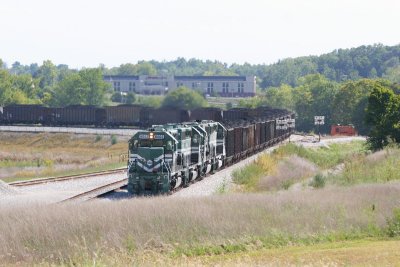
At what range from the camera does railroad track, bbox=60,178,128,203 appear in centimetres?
3607

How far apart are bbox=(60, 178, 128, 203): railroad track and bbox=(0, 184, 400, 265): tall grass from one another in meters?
5.84

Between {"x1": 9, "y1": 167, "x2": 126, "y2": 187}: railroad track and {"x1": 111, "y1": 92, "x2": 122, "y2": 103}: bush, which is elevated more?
{"x1": 111, "y1": 92, "x2": 122, "y2": 103}: bush

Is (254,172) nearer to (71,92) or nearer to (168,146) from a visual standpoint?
(168,146)

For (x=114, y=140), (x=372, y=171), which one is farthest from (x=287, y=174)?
(x=114, y=140)

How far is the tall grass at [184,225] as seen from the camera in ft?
82.0

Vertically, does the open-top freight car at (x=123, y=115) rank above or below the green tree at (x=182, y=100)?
below

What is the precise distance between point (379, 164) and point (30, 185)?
18476 millimetres

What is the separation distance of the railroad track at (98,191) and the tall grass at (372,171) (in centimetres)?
1022

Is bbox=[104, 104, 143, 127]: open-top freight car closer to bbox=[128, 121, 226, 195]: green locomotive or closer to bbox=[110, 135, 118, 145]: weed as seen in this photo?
bbox=[110, 135, 118, 145]: weed

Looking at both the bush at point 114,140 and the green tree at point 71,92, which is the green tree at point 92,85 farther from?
the bush at point 114,140

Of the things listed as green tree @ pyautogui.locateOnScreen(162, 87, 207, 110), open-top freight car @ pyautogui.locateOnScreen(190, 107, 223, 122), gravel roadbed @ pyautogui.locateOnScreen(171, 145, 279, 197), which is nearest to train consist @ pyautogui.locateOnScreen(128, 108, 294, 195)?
gravel roadbed @ pyautogui.locateOnScreen(171, 145, 279, 197)

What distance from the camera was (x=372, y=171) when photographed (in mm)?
43719

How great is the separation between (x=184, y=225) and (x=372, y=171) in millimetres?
19228

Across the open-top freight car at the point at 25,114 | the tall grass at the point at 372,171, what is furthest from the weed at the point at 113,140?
the tall grass at the point at 372,171
